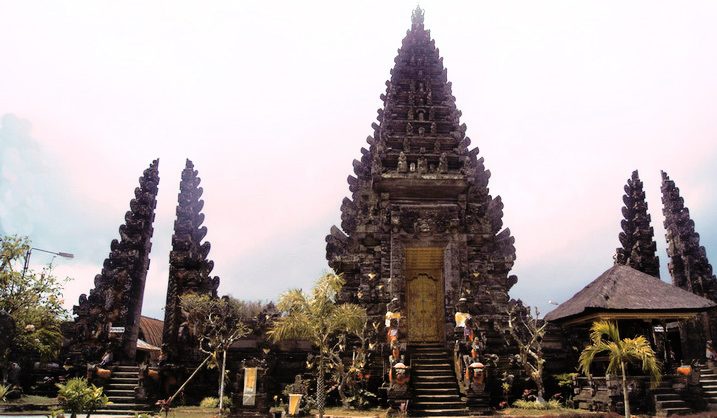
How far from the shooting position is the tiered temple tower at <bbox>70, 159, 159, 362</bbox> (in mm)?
18188

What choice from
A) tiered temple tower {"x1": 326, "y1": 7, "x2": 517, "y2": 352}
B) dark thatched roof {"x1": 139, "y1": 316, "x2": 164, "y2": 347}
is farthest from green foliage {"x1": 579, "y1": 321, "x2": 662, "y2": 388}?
dark thatched roof {"x1": 139, "y1": 316, "x2": 164, "y2": 347}

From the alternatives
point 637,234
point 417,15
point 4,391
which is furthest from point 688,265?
point 4,391

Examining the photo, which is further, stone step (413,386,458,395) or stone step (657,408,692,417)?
stone step (413,386,458,395)

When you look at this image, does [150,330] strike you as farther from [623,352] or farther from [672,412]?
[672,412]

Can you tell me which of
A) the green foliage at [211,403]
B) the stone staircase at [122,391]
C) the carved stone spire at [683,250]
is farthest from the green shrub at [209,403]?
the carved stone spire at [683,250]

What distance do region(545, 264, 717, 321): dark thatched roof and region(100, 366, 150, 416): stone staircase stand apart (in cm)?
1426

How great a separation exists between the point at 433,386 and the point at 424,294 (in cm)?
430

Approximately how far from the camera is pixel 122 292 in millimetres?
19469

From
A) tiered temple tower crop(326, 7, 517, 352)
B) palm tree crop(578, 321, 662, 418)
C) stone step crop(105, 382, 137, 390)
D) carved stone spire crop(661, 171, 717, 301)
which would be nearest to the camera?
palm tree crop(578, 321, 662, 418)

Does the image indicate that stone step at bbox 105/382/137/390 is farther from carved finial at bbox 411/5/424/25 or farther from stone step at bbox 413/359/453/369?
carved finial at bbox 411/5/424/25

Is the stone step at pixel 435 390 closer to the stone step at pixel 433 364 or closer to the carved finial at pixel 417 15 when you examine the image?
the stone step at pixel 433 364

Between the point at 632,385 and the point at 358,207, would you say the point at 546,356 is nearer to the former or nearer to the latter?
the point at 632,385

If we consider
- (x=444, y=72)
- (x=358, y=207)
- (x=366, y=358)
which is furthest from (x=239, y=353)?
(x=444, y=72)

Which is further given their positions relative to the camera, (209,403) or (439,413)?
(209,403)
